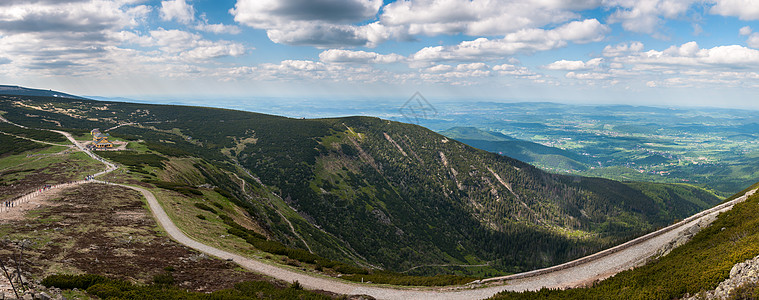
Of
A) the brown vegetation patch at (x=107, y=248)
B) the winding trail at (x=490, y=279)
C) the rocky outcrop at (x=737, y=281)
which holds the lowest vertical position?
the winding trail at (x=490, y=279)

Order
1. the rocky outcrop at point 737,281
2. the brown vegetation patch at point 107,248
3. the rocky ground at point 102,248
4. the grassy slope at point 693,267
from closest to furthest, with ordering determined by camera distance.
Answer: the rocky outcrop at point 737,281 < the grassy slope at point 693,267 < the rocky ground at point 102,248 < the brown vegetation patch at point 107,248

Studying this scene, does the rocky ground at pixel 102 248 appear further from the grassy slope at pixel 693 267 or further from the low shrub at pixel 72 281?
the grassy slope at pixel 693 267

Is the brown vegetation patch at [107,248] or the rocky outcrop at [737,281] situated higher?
the rocky outcrop at [737,281]

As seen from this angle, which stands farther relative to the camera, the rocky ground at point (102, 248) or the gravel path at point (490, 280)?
the gravel path at point (490, 280)

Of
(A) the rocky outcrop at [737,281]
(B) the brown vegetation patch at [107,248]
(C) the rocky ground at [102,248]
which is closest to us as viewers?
(A) the rocky outcrop at [737,281]

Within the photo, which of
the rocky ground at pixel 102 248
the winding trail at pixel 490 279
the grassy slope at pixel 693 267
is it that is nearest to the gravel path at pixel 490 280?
the winding trail at pixel 490 279

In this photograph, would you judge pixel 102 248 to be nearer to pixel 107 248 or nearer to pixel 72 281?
pixel 107 248

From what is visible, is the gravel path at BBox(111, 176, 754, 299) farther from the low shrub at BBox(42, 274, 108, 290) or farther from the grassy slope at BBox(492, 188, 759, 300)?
the low shrub at BBox(42, 274, 108, 290)
